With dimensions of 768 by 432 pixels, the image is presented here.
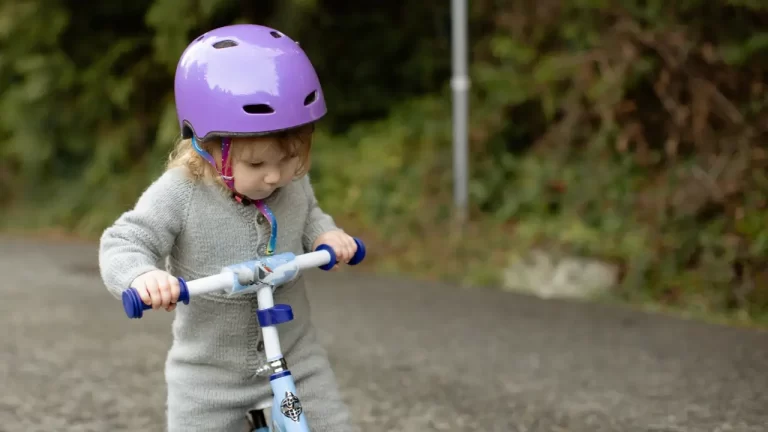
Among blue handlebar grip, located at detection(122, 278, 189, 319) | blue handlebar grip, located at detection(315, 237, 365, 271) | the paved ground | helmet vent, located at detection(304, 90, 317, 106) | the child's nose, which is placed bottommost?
the paved ground

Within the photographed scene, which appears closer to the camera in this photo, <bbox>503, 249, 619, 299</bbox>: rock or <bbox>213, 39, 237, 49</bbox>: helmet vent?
<bbox>213, 39, 237, 49</bbox>: helmet vent

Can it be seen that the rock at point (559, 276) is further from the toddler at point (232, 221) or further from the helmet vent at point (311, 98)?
the helmet vent at point (311, 98)

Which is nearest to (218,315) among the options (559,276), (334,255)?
(334,255)

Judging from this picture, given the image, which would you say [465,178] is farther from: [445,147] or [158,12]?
[158,12]

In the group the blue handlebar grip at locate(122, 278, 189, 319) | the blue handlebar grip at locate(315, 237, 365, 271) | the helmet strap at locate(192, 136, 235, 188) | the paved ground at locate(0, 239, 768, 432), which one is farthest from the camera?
the paved ground at locate(0, 239, 768, 432)

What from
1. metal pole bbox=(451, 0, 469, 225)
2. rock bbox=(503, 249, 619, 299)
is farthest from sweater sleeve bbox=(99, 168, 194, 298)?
metal pole bbox=(451, 0, 469, 225)

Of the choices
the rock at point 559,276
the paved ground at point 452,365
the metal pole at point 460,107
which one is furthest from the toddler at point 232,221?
the metal pole at point 460,107

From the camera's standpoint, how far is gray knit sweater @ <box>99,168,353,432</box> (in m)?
2.76

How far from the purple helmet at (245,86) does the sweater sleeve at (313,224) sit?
0.42 meters

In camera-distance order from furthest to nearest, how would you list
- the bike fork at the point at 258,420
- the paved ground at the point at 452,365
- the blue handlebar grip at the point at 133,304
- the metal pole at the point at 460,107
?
the metal pole at the point at 460,107
the paved ground at the point at 452,365
the bike fork at the point at 258,420
the blue handlebar grip at the point at 133,304

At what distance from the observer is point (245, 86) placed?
259 centimetres

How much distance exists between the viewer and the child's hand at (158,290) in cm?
241

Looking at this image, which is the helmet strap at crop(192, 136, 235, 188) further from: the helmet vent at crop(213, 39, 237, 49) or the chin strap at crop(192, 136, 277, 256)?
the helmet vent at crop(213, 39, 237, 49)

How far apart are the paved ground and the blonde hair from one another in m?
1.80
